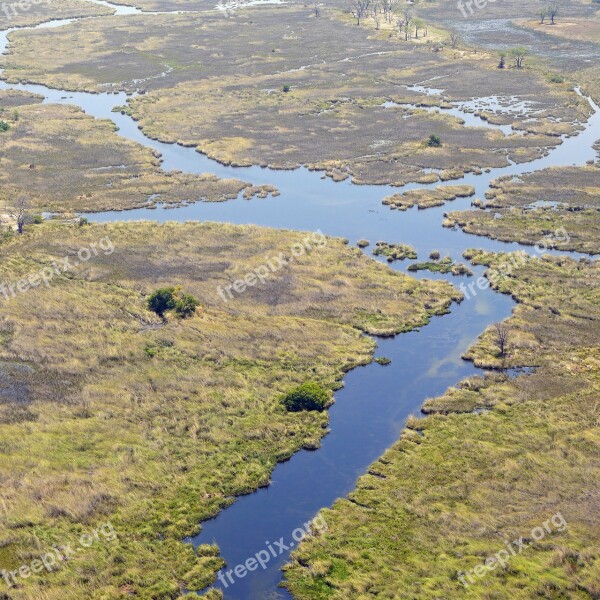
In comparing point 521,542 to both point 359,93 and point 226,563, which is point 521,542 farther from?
point 359,93

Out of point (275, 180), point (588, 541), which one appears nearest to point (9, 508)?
point (588, 541)

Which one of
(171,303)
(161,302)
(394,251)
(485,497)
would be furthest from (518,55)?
(485,497)

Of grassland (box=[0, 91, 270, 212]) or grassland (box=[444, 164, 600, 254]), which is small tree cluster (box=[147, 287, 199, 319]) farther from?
grassland (box=[444, 164, 600, 254])

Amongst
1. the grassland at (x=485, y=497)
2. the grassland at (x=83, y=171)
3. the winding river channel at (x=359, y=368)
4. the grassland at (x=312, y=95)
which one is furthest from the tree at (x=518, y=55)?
the grassland at (x=485, y=497)

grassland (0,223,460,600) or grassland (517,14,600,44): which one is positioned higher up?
grassland (517,14,600,44)

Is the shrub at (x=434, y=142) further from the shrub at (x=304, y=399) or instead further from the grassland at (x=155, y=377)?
the shrub at (x=304, y=399)

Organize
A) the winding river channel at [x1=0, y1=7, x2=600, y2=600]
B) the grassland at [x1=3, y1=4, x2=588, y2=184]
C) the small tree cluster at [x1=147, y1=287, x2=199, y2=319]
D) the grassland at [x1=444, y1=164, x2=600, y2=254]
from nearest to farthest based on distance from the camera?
the winding river channel at [x1=0, y1=7, x2=600, y2=600], the small tree cluster at [x1=147, y1=287, x2=199, y2=319], the grassland at [x1=444, y1=164, x2=600, y2=254], the grassland at [x1=3, y1=4, x2=588, y2=184]

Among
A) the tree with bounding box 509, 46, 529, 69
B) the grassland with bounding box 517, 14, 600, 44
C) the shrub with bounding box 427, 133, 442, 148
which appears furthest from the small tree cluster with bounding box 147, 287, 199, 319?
the grassland with bounding box 517, 14, 600, 44
